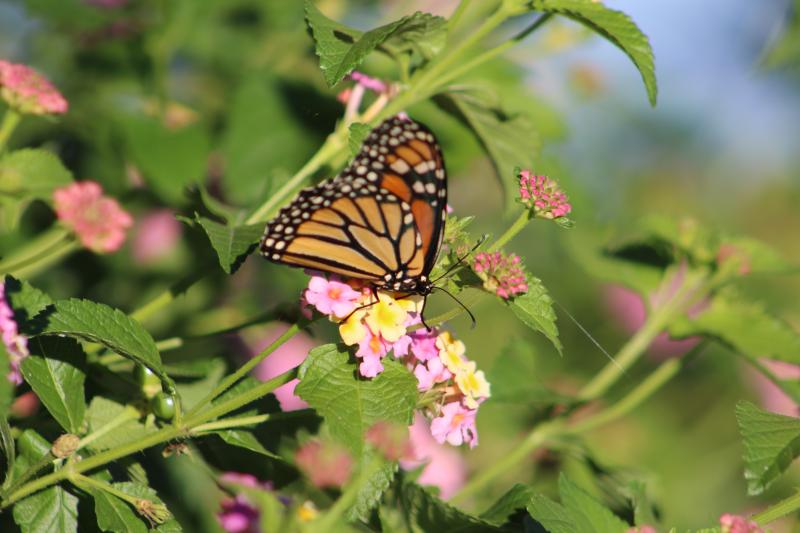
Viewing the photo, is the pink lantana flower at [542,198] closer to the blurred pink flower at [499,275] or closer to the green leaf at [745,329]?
the blurred pink flower at [499,275]

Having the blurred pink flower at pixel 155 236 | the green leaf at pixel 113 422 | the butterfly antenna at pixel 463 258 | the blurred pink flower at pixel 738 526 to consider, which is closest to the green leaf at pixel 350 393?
the butterfly antenna at pixel 463 258

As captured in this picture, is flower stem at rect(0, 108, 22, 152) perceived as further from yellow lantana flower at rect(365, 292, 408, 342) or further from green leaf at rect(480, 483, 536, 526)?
green leaf at rect(480, 483, 536, 526)

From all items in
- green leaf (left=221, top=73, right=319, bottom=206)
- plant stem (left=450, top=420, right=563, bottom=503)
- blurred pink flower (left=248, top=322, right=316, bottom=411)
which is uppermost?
green leaf (left=221, top=73, right=319, bottom=206)

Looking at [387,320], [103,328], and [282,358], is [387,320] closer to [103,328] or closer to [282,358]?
[103,328]

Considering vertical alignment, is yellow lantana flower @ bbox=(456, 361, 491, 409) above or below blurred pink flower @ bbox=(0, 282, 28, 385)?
above

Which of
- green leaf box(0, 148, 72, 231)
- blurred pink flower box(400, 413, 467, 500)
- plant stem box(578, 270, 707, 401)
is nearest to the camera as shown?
green leaf box(0, 148, 72, 231)

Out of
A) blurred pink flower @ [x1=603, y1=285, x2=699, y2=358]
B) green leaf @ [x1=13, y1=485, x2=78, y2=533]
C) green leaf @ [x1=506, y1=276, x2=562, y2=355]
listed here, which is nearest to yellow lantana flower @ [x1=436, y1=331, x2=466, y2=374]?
green leaf @ [x1=506, y1=276, x2=562, y2=355]

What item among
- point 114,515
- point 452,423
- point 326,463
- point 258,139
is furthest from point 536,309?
point 258,139

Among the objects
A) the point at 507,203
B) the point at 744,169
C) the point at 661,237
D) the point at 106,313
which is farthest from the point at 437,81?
the point at 744,169
